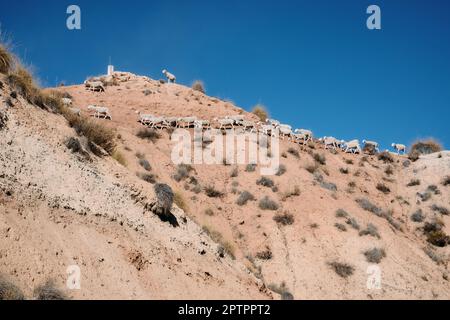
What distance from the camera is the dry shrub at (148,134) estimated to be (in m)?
29.6

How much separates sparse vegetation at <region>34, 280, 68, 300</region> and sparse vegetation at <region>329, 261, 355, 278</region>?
517 inches

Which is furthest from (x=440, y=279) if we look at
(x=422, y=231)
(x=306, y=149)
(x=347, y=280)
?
(x=306, y=149)

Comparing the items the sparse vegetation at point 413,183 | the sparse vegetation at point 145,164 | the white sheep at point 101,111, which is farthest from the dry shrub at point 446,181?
the white sheep at point 101,111

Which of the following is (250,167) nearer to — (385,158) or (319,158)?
(319,158)

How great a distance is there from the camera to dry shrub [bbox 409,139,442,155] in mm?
41625

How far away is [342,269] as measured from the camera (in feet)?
61.4

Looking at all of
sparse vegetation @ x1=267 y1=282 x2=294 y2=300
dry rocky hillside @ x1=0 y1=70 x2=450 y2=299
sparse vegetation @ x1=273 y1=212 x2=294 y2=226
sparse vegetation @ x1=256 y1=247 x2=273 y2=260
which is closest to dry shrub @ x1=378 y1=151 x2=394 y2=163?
dry rocky hillside @ x1=0 y1=70 x2=450 y2=299

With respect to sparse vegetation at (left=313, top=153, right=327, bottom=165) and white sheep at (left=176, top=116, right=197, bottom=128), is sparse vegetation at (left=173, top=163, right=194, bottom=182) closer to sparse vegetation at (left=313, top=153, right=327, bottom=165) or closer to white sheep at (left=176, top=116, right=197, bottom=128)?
white sheep at (left=176, top=116, right=197, bottom=128)

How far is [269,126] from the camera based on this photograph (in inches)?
1367

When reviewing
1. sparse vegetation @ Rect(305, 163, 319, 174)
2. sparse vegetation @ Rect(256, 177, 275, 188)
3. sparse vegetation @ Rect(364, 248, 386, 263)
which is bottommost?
sparse vegetation @ Rect(364, 248, 386, 263)

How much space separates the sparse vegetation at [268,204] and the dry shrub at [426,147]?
22976mm

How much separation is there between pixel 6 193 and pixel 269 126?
26629 millimetres

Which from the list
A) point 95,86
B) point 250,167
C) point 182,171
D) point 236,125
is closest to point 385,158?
point 236,125

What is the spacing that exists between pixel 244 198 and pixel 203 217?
126 inches
